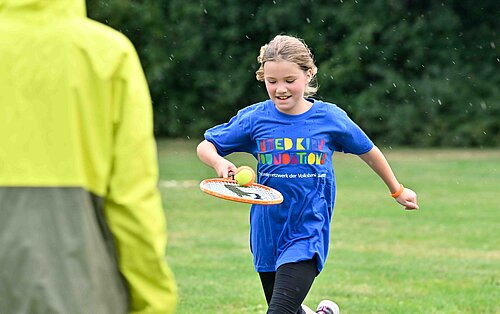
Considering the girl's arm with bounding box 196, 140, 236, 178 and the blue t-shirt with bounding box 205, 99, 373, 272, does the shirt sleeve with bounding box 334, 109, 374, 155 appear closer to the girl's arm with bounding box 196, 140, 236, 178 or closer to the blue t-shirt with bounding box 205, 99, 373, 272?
the blue t-shirt with bounding box 205, 99, 373, 272

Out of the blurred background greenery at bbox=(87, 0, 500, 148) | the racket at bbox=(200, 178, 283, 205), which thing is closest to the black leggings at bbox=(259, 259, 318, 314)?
the racket at bbox=(200, 178, 283, 205)

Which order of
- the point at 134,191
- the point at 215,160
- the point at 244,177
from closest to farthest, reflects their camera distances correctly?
the point at 134,191 < the point at 244,177 < the point at 215,160

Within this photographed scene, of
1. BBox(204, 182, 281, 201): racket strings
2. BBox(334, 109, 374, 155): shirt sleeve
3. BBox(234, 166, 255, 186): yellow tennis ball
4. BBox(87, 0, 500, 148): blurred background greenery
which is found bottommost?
BBox(87, 0, 500, 148): blurred background greenery

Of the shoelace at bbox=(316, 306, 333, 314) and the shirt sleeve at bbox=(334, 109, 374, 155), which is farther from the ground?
the shirt sleeve at bbox=(334, 109, 374, 155)

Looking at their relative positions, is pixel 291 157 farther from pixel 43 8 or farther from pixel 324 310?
pixel 43 8

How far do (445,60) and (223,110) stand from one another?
634 centimetres

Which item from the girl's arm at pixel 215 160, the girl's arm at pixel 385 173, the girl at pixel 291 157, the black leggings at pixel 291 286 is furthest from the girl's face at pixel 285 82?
the black leggings at pixel 291 286

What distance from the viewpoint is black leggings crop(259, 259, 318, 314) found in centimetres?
545

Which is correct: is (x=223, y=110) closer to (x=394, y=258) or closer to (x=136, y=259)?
(x=394, y=258)

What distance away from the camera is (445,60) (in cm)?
2928

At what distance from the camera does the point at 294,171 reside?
5.70 metres

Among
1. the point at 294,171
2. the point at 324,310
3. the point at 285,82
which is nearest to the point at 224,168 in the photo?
the point at 294,171

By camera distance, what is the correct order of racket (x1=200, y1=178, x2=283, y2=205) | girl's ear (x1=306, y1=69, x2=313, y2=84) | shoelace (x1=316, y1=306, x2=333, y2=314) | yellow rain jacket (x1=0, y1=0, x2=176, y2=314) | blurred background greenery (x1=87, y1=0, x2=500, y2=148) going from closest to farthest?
yellow rain jacket (x1=0, y1=0, x2=176, y2=314), racket (x1=200, y1=178, x2=283, y2=205), girl's ear (x1=306, y1=69, x2=313, y2=84), shoelace (x1=316, y1=306, x2=333, y2=314), blurred background greenery (x1=87, y1=0, x2=500, y2=148)

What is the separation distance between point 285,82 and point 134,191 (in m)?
2.88
